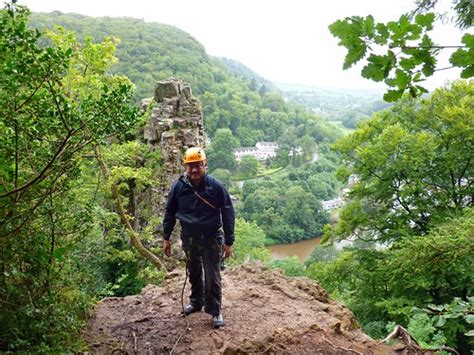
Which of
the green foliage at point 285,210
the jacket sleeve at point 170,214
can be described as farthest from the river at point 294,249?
the jacket sleeve at point 170,214

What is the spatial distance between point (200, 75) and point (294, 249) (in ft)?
179

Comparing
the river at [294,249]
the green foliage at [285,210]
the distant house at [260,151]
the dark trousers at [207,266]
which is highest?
the dark trousers at [207,266]

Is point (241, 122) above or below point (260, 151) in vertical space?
above

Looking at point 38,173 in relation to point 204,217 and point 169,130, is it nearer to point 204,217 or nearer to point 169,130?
point 204,217

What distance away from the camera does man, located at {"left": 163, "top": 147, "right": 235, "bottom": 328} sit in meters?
4.26

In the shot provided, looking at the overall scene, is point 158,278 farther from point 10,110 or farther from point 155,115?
point 10,110

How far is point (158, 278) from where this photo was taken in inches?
353

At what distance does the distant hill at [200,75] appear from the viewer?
239ft

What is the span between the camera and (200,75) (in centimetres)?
8631

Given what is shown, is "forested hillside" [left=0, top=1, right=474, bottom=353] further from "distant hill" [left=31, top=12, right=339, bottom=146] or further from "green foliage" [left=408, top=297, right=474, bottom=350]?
"distant hill" [left=31, top=12, right=339, bottom=146]

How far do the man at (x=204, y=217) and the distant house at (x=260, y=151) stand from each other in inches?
2711

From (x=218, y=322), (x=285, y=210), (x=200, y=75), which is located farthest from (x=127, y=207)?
(x=200, y=75)

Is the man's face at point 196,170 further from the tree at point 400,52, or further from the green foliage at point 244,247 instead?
the green foliage at point 244,247

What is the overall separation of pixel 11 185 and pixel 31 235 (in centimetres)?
41
